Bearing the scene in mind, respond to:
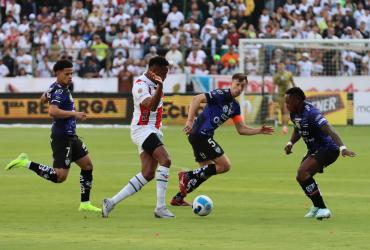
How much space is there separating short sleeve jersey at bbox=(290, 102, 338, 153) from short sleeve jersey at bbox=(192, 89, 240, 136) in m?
1.50

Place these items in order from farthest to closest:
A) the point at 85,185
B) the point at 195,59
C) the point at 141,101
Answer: the point at 195,59
the point at 85,185
the point at 141,101

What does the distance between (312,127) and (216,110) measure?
6.32ft

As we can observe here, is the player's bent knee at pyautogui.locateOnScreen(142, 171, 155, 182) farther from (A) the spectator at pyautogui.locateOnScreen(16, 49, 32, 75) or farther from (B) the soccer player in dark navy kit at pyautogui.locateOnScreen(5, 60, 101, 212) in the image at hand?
(A) the spectator at pyautogui.locateOnScreen(16, 49, 32, 75)

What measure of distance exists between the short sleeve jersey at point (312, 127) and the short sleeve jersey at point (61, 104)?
308cm

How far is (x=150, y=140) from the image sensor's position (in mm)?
13469

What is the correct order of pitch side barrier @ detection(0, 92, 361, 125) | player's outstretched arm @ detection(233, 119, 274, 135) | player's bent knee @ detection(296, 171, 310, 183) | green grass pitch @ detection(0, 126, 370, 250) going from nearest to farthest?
green grass pitch @ detection(0, 126, 370, 250) → player's bent knee @ detection(296, 171, 310, 183) → player's outstretched arm @ detection(233, 119, 274, 135) → pitch side barrier @ detection(0, 92, 361, 125)

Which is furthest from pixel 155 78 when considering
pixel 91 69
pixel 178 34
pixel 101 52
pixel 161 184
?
pixel 178 34

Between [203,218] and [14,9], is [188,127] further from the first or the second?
[14,9]

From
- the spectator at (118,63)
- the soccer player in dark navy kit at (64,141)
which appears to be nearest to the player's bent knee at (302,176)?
the soccer player in dark navy kit at (64,141)

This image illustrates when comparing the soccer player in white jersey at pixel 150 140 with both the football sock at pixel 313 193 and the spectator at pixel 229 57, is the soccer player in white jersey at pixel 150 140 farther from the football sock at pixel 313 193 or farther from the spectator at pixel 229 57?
the spectator at pixel 229 57

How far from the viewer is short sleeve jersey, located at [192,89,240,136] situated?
15.0 meters

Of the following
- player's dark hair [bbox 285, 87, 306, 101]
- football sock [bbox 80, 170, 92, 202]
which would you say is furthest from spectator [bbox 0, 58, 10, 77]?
player's dark hair [bbox 285, 87, 306, 101]

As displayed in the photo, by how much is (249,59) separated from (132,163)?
1659cm

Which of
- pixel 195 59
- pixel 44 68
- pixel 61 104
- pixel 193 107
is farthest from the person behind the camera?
pixel 44 68
